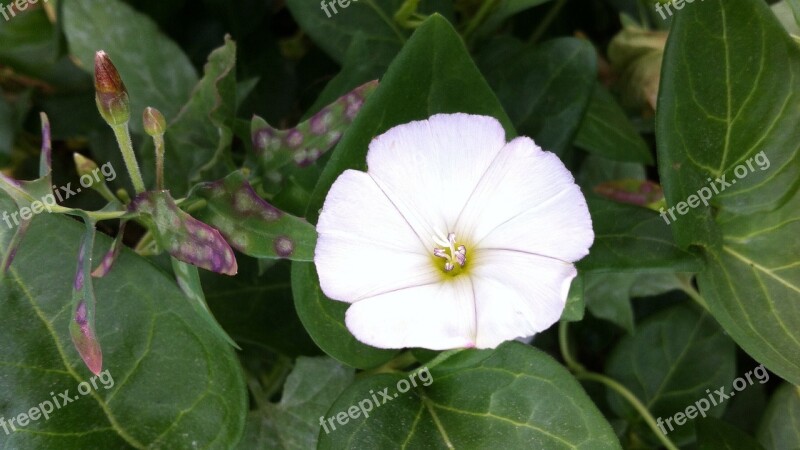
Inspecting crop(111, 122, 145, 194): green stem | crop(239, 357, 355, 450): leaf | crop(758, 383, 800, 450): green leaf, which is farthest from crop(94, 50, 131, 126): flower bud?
crop(758, 383, 800, 450): green leaf

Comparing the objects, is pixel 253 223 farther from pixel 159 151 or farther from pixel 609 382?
pixel 609 382

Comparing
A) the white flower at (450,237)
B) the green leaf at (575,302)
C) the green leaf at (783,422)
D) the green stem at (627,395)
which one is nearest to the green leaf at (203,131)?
the white flower at (450,237)

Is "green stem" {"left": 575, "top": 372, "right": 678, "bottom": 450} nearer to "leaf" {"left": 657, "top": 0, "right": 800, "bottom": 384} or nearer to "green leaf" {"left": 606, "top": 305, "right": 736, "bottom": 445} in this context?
"green leaf" {"left": 606, "top": 305, "right": 736, "bottom": 445}

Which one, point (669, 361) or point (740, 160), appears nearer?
point (740, 160)

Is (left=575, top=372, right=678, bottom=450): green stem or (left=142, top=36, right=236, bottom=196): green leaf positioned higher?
(left=142, top=36, right=236, bottom=196): green leaf

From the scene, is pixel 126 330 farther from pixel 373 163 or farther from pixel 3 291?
pixel 373 163

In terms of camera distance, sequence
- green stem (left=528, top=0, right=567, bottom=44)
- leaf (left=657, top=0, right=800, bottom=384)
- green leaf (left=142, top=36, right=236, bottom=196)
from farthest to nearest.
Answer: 1. green stem (left=528, top=0, right=567, bottom=44)
2. green leaf (left=142, top=36, right=236, bottom=196)
3. leaf (left=657, top=0, right=800, bottom=384)

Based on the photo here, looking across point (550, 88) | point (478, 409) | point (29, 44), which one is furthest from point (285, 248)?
point (29, 44)
